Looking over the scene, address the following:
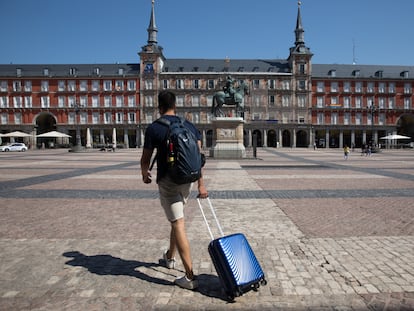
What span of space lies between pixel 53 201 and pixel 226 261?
19.1 feet

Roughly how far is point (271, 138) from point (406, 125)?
28.1 meters

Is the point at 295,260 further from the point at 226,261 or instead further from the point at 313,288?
the point at 226,261

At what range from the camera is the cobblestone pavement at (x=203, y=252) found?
→ 2.82 metres

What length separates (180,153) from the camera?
282cm

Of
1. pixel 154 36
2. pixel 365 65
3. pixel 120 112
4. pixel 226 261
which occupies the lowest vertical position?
pixel 226 261

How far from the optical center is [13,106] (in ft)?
203

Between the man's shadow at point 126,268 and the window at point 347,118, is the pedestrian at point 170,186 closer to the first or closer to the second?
the man's shadow at point 126,268

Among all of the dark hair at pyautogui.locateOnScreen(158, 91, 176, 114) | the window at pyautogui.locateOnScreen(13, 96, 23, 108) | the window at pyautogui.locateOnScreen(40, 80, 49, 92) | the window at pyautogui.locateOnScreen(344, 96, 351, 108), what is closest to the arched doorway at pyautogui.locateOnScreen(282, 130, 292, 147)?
the window at pyautogui.locateOnScreen(344, 96, 351, 108)

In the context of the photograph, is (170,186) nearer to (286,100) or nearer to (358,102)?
(286,100)

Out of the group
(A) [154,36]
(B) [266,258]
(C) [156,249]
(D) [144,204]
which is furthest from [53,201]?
(A) [154,36]

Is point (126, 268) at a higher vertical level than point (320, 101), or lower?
lower

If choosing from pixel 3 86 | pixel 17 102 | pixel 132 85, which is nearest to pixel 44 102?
pixel 17 102

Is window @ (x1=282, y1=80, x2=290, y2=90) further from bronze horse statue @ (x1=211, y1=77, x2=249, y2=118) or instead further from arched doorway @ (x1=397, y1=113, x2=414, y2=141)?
bronze horse statue @ (x1=211, y1=77, x2=249, y2=118)

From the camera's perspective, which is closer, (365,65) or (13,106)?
(13,106)
